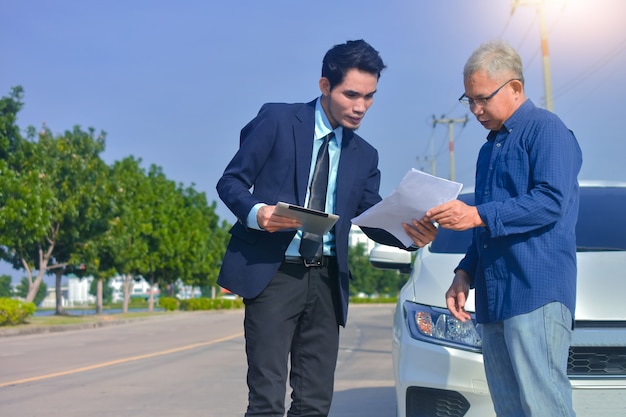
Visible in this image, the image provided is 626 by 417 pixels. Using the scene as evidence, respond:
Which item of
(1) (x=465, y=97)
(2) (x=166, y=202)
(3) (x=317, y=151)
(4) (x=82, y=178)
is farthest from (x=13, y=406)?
(2) (x=166, y=202)

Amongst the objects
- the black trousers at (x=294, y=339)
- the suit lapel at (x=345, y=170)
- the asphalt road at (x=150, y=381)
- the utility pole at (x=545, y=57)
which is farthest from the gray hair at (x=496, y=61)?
the utility pole at (x=545, y=57)

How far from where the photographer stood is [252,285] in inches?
140

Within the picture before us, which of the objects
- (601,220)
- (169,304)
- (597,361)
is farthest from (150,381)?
(169,304)

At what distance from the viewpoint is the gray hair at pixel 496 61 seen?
3.26 meters

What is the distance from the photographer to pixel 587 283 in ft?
14.3

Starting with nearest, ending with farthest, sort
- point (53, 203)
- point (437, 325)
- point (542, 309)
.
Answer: point (542, 309) → point (437, 325) → point (53, 203)

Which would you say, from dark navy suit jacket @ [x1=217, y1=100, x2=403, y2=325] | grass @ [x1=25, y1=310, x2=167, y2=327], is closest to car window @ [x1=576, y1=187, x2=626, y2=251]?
dark navy suit jacket @ [x1=217, y1=100, x2=403, y2=325]

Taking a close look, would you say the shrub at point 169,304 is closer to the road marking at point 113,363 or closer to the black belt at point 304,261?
the road marking at point 113,363

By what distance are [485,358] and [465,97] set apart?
3.22 ft

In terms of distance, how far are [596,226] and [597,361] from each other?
1434 millimetres

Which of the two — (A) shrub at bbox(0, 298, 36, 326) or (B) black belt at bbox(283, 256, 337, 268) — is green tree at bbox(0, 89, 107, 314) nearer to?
(A) shrub at bbox(0, 298, 36, 326)

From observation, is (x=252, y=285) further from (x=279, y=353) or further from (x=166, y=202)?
(x=166, y=202)

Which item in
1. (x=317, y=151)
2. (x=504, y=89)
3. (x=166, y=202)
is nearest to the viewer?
(x=504, y=89)

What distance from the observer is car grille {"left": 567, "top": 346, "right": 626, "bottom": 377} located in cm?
408
